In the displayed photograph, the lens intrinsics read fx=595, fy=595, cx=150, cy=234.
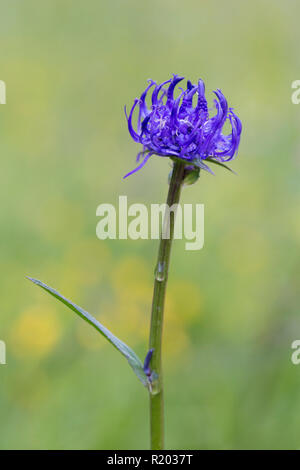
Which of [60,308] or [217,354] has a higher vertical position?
[60,308]

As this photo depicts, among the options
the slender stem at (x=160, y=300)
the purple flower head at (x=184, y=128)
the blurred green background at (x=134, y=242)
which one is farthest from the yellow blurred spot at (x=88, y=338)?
the purple flower head at (x=184, y=128)

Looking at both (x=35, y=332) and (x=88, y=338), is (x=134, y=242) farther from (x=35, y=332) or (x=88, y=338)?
(x=35, y=332)

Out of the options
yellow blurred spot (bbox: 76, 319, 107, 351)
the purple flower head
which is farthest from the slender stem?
yellow blurred spot (bbox: 76, 319, 107, 351)

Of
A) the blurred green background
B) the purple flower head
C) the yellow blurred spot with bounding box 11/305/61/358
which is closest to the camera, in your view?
the purple flower head

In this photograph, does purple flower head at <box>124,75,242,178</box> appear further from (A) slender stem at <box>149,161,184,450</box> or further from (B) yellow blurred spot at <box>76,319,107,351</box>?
(B) yellow blurred spot at <box>76,319,107,351</box>

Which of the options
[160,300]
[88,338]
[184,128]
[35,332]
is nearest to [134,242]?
[88,338]
